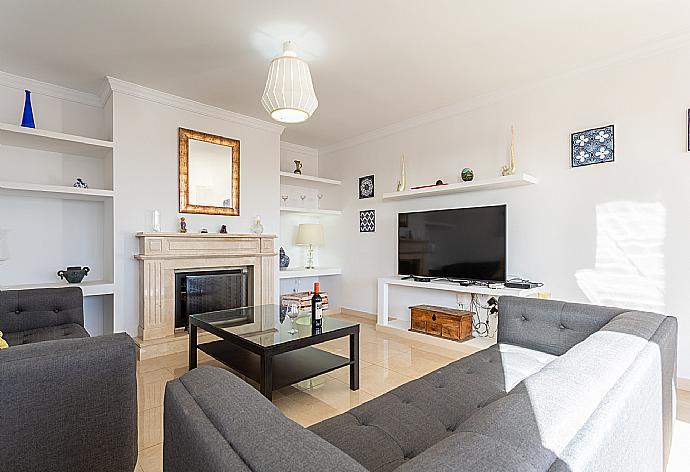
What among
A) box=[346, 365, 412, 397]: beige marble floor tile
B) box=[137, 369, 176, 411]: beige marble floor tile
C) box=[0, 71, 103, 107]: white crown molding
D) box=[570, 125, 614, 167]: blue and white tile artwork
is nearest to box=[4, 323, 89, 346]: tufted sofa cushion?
box=[137, 369, 176, 411]: beige marble floor tile

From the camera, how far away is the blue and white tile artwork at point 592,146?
3127mm

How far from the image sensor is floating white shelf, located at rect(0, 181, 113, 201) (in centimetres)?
311

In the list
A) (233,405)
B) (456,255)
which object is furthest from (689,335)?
(233,405)

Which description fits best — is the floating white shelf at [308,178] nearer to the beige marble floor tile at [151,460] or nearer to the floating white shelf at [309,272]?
the floating white shelf at [309,272]

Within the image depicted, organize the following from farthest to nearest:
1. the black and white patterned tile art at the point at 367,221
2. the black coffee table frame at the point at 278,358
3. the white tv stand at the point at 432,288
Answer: the black and white patterned tile art at the point at 367,221 < the white tv stand at the point at 432,288 < the black coffee table frame at the point at 278,358

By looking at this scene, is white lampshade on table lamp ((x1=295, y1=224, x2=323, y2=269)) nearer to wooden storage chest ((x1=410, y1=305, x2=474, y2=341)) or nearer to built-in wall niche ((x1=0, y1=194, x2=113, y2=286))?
wooden storage chest ((x1=410, y1=305, x2=474, y2=341))

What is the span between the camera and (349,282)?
5.50 m

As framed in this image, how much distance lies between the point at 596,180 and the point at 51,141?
4790mm

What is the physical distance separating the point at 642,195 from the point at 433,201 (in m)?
1.96

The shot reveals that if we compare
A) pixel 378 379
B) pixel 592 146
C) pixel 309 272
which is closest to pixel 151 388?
pixel 378 379

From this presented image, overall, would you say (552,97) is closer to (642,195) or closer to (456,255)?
(642,195)

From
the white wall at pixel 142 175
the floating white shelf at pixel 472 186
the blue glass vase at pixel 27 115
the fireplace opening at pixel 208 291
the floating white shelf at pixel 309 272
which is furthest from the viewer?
the floating white shelf at pixel 309 272

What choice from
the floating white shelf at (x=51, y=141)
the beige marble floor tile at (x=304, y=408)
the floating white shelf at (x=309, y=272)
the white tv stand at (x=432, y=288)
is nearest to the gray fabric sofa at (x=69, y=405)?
the beige marble floor tile at (x=304, y=408)

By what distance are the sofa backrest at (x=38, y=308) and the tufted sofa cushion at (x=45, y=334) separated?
60 mm
